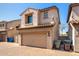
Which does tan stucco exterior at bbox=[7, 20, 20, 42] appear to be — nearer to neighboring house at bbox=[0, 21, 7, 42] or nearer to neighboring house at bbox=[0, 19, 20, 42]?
neighboring house at bbox=[0, 19, 20, 42]

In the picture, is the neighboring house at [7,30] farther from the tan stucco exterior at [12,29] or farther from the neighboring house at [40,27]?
the neighboring house at [40,27]

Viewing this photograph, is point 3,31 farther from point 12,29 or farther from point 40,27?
point 40,27

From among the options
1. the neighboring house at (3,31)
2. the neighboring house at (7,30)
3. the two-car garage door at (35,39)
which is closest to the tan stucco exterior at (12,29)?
the neighboring house at (7,30)

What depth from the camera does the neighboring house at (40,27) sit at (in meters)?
10.1

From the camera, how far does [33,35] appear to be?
11352mm

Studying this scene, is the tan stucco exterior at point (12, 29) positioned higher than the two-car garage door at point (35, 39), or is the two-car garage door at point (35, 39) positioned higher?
the tan stucco exterior at point (12, 29)

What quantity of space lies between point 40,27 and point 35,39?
4.38ft

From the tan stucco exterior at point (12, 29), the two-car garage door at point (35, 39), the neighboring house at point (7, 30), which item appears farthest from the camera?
the neighboring house at point (7, 30)

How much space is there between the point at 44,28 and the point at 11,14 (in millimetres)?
2897

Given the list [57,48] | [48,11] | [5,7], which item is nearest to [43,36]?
[57,48]

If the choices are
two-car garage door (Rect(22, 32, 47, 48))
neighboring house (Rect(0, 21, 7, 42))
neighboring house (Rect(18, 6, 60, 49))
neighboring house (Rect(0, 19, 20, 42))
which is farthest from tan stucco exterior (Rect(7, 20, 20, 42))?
two-car garage door (Rect(22, 32, 47, 48))

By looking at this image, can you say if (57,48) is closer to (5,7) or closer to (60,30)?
(60,30)

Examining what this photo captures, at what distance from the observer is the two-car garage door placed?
34.0 feet

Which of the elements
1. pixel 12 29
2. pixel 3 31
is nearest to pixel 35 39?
pixel 12 29
